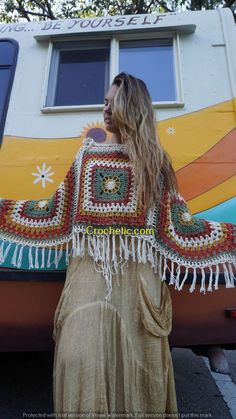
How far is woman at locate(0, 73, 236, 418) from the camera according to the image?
120 centimetres

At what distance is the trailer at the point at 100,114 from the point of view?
5.29 feet

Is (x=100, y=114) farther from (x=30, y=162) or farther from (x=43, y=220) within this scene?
(x=43, y=220)

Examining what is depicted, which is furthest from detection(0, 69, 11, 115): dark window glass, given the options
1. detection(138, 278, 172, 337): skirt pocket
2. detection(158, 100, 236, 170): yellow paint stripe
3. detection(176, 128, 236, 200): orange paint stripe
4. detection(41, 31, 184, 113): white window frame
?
detection(138, 278, 172, 337): skirt pocket

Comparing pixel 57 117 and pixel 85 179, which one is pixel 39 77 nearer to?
pixel 57 117

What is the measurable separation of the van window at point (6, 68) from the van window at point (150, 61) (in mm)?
739

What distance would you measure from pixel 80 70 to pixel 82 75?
0.17 ft

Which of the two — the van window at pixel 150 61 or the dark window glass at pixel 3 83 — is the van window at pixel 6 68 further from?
the van window at pixel 150 61

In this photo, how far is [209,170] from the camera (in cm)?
175

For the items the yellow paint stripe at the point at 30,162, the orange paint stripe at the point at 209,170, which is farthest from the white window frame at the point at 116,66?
the orange paint stripe at the point at 209,170

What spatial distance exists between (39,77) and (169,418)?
6.84 ft

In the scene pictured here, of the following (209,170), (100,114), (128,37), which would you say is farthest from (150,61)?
(209,170)

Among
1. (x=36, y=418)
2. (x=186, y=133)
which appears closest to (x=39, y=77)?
(x=186, y=133)

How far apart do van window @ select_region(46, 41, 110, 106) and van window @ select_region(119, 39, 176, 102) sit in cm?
14

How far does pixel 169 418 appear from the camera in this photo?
134 centimetres
